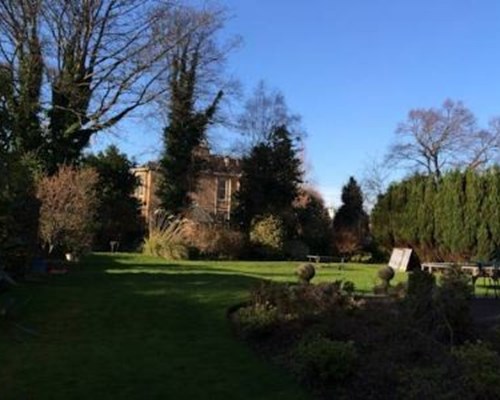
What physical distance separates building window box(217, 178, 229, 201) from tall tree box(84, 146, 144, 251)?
40.3ft

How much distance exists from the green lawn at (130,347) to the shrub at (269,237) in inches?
612

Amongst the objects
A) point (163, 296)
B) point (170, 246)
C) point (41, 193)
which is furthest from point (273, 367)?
point (170, 246)

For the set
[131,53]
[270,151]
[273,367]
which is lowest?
[273,367]

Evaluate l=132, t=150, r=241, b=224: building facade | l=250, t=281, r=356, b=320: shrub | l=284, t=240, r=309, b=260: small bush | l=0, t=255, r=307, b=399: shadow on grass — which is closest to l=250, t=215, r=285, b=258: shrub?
l=284, t=240, r=309, b=260: small bush

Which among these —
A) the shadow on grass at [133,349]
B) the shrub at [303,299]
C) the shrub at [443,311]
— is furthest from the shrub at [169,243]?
the shrub at [443,311]

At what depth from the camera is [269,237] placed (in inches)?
1148

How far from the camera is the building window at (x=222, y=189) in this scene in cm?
4690

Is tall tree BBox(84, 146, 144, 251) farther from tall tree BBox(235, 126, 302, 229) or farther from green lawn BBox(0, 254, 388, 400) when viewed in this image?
green lawn BBox(0, 254, 388, 400)

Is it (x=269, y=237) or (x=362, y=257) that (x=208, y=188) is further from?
(x=269, y=237)

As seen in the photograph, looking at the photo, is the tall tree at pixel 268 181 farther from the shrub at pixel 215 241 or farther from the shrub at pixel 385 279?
the shrub at pixel 385 279

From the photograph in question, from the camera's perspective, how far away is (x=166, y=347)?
8367 mm

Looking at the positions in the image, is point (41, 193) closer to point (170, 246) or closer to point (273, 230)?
point (170, 246)

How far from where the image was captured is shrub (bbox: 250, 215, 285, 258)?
95.5 ft

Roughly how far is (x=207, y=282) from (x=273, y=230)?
1514 centimetres
